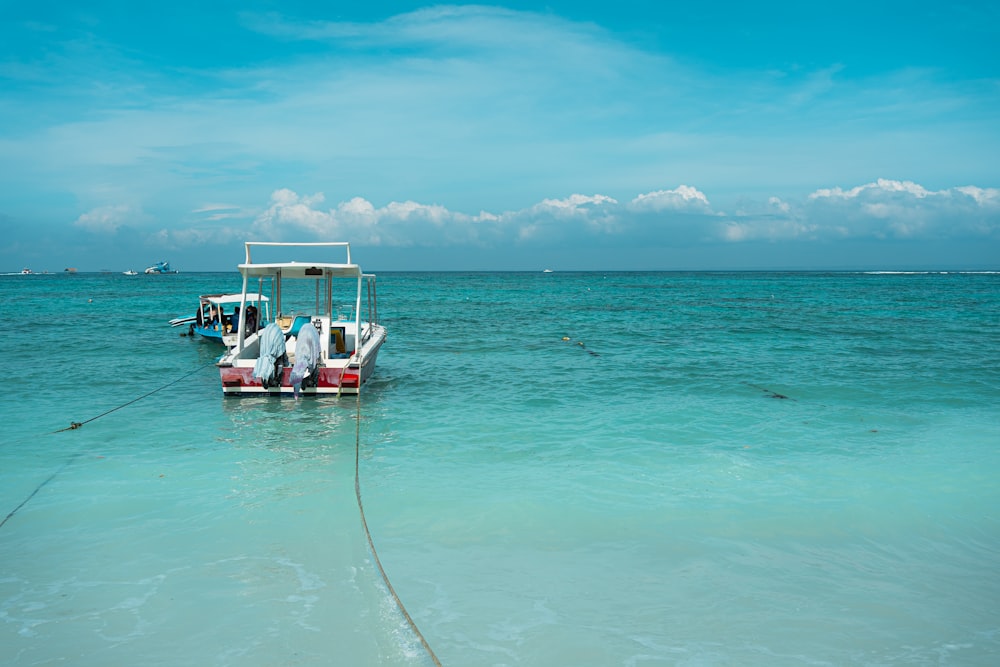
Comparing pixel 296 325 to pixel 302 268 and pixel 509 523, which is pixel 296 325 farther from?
pixel 509 523

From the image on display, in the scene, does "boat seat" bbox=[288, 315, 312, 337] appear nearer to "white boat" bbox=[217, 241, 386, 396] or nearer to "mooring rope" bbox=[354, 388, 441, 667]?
"white boat" bbox=[217, 241, 386, 396]

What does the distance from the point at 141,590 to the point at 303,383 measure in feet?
27.2

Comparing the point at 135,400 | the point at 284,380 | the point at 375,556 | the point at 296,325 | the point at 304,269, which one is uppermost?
the point at 304,269

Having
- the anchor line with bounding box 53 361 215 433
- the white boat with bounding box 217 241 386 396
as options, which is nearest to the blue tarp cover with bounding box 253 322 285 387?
the white boat with bounding box 217 241 386 396

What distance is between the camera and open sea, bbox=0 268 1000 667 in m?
5.39

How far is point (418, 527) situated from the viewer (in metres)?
7.56

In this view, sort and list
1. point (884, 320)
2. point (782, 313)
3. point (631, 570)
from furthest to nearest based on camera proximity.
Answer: point (782, 313), point (884, 320), point (631, 570)

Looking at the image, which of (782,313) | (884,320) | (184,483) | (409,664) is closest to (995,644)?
(409,664)

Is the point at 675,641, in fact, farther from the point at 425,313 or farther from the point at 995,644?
the point at 425,313

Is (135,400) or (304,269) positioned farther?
(304,269)

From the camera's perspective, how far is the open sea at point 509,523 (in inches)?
212

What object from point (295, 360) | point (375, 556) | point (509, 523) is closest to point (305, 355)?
point (295, 360)

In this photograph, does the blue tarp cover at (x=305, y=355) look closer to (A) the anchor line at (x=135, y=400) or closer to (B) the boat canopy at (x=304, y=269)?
(B) the boat canopy at (x=304, y=269)

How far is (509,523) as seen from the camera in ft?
25.2
